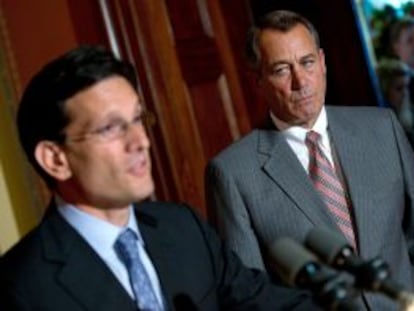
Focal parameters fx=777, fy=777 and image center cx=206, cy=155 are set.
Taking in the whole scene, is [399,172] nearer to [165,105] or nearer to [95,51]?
[95,51]

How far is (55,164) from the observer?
1.53 meters

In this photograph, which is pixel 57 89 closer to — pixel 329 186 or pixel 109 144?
pixel 109 144

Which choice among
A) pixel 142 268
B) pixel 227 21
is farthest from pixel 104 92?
pixel 227 21

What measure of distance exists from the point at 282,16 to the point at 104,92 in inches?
29.7

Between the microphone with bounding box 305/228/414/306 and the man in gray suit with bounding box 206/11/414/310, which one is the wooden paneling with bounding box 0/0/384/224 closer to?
the man in gray suit with bounding box 206/11/414/310

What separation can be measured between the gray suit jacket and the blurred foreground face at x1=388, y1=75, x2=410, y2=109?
164 centimetres

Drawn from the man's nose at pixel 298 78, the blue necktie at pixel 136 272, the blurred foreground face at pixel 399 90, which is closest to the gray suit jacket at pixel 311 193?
the man's nose at pixel 298 78

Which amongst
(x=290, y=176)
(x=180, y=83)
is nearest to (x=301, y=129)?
(x=290, y=176)

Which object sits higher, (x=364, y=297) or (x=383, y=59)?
(x=383, y=59)

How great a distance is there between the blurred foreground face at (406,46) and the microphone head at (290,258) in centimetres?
269


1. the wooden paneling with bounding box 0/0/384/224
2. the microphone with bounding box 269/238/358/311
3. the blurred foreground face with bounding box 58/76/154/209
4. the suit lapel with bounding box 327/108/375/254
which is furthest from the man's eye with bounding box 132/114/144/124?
the wooden paneling with bounding box 0/0/384/224

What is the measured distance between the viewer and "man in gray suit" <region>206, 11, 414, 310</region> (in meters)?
1.99

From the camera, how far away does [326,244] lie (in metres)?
1.16

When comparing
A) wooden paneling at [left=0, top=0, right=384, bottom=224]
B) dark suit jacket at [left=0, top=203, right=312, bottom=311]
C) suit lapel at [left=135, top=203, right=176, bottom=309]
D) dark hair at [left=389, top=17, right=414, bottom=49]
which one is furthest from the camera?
dark hair at [left=389, top=17, right=414, bottom=49]
